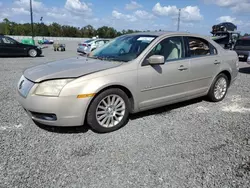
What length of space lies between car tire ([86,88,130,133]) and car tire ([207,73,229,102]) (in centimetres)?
230

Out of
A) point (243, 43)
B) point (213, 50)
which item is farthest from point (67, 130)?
point (243, 43)

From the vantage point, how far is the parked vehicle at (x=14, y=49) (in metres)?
13.9

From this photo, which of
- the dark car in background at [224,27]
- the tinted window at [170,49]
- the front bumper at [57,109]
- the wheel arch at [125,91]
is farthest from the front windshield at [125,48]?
the dark car in background at [224,27]

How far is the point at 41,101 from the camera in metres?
2.98

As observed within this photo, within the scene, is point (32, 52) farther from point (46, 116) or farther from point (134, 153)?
point (134, 153)

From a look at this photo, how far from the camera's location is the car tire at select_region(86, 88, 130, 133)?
322cm

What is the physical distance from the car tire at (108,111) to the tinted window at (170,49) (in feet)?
3.35

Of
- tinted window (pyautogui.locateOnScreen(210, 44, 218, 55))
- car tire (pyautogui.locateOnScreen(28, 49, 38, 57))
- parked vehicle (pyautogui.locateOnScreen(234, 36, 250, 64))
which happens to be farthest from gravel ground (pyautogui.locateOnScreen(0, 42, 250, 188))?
car tire (pyautogui.locateOnScreen(28, 49, 38, 57))

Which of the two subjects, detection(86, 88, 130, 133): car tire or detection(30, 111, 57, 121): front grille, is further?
detection(86, 88, 130, 133): car tire

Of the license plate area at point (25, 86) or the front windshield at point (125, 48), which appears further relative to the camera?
the front windshield at point (125, 48)

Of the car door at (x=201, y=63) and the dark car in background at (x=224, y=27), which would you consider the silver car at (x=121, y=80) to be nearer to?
the car door at (x=201, y=63)

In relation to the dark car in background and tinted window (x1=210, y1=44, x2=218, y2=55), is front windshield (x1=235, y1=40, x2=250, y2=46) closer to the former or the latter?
the dark car in background

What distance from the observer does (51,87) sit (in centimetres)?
300

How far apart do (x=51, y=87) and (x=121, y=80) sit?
1013 millimetres
